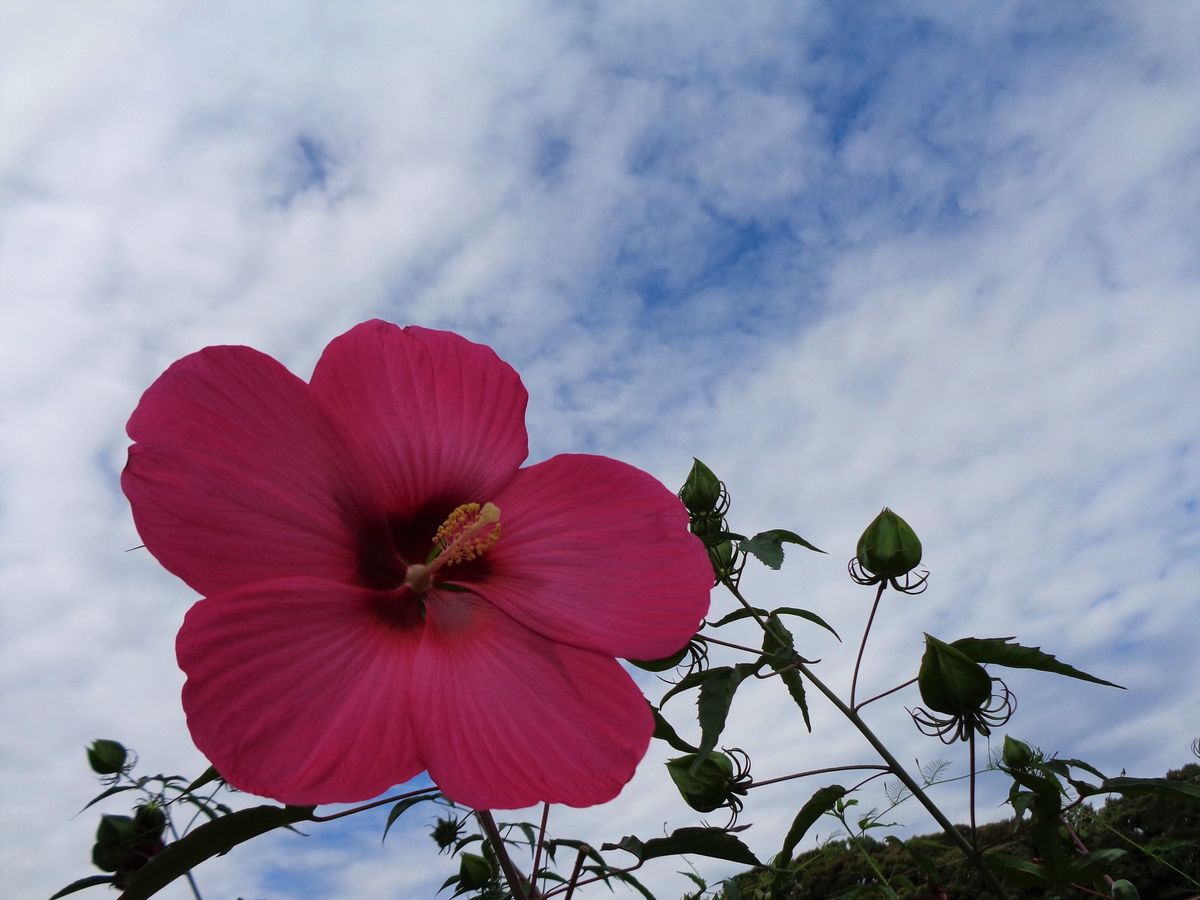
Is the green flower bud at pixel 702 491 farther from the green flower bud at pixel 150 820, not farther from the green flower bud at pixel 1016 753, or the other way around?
the green flower bud at pixel 150 820

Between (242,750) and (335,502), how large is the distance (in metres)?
0.23

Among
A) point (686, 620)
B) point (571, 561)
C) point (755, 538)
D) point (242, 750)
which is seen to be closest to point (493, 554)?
point (571, 561)

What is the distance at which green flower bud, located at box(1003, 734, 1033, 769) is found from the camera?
154 cm

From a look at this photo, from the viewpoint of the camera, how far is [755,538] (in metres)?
1.32

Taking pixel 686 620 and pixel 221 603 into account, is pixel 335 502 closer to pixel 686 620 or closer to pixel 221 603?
pixel 221 603

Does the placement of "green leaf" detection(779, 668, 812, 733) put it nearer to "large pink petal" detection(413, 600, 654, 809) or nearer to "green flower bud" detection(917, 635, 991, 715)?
"green flower bud" detection(917, 635, 991, 715)

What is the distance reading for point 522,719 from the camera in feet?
2.48

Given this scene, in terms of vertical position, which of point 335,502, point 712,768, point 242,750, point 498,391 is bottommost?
point 242,750

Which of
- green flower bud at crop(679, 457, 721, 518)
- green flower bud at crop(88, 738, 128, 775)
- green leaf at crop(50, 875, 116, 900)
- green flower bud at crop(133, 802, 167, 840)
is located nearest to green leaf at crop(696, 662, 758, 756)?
green flower bud at crop(679, 457, 721, 518)

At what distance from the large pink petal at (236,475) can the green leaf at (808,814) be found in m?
0.71

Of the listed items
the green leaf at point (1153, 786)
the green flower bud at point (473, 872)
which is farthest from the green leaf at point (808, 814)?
the green flower bud at point (473, 872)

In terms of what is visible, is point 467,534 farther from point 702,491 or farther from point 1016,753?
point 1016,753

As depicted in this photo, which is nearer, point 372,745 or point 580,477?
point 372,745

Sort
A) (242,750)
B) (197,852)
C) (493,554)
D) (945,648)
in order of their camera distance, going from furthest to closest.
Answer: (945,648)
(493,554)
(197,852)
(242,750)
